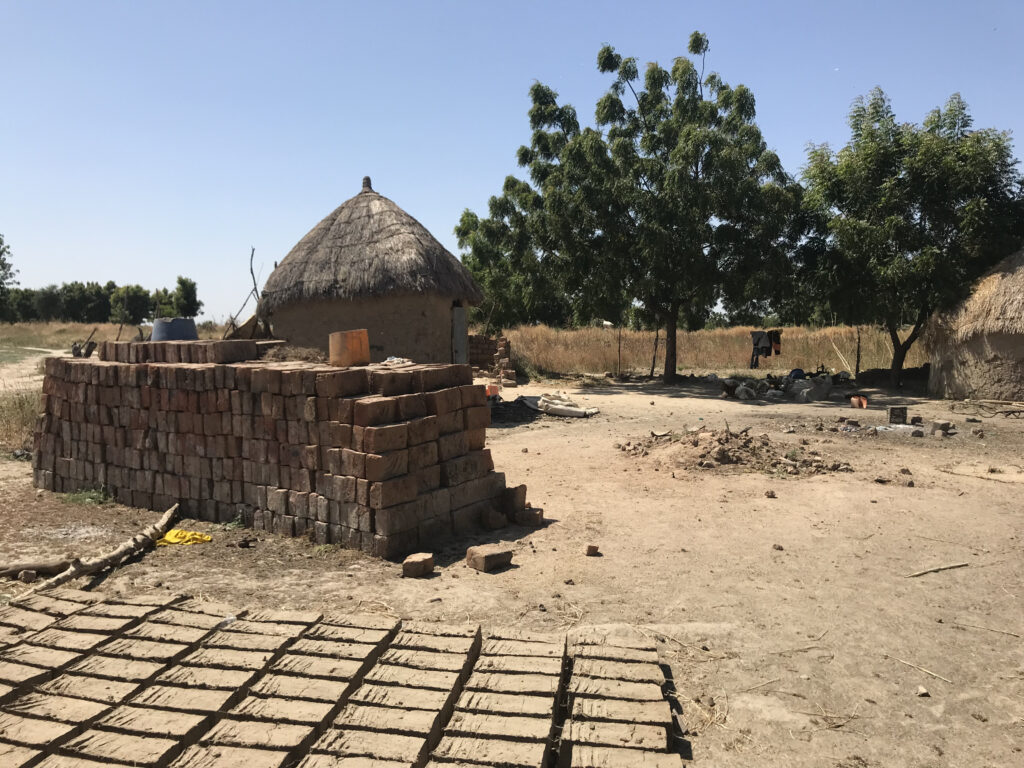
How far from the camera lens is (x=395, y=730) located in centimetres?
273

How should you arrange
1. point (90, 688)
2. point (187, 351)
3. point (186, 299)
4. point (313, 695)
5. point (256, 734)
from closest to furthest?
1. point (256, 734)
2. point (313, 695)
3. point (90, 688)
4. point (187, 351)
5. point (186, 299)

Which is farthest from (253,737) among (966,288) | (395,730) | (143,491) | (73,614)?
(966,288)

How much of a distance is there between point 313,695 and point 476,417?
11.4ft

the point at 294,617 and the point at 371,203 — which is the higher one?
the point at 371,203

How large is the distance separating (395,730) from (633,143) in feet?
56.0

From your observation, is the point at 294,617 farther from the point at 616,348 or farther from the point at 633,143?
the point at 616,348

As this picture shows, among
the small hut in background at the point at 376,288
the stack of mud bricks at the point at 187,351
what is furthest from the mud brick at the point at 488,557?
the small hut in background at the point at 376,288

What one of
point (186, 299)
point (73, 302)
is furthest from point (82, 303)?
point (186, 299)

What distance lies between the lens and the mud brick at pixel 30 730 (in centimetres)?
270

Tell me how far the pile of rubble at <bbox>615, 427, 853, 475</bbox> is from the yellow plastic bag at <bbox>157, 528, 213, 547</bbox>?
16.0 ft

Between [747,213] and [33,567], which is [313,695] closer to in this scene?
[33,567]

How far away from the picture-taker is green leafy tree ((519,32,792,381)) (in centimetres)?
1612

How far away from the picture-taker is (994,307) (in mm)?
12797

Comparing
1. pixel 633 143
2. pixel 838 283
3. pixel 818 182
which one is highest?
pixel 633 143
